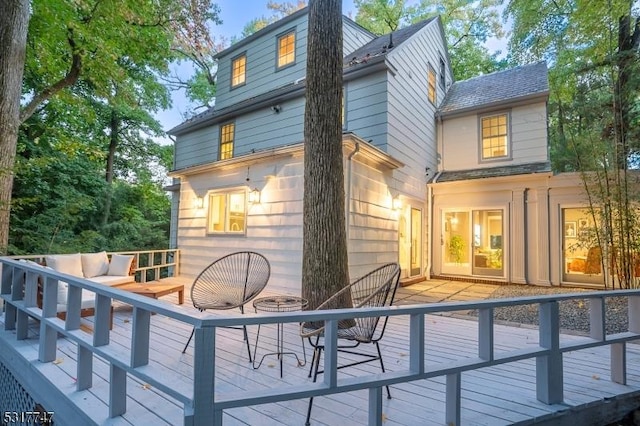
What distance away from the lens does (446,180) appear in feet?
27.9

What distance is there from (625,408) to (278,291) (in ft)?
15.1

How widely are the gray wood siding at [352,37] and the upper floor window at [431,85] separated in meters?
2.06

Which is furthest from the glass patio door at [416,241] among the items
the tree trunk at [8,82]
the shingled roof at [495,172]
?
the tree trunk at [8,82]

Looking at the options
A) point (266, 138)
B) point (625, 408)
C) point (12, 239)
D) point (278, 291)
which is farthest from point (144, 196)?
point (625, 408)

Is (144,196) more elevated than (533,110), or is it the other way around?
(533,110)

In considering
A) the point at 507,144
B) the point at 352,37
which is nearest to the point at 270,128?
the point at 352,37

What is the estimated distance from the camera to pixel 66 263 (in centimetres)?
446

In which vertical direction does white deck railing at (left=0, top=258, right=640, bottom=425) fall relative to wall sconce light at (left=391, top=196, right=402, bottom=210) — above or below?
below

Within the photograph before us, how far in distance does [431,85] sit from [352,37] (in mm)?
2572

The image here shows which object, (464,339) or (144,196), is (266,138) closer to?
(464,339)

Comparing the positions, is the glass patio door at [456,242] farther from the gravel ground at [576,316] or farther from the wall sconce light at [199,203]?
the wall sconce light at [199,203]

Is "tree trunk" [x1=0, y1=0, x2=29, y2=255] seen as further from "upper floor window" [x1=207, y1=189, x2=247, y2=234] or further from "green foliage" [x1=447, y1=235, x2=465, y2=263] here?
"green foliage" [x1=447, y1=235, x2=465, y2=263]

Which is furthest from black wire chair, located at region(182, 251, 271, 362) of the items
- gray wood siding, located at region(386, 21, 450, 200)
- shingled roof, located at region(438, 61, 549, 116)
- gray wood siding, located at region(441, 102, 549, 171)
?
shingled roof, located at region(438, 61, 549, 116)

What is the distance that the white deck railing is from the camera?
1270 mm
